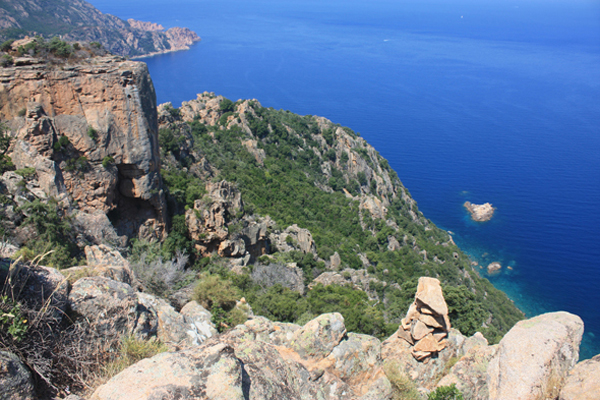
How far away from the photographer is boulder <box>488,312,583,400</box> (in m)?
7.98

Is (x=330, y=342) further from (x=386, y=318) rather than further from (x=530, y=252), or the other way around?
(x=530, y=252)

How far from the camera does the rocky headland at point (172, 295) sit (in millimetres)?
6027

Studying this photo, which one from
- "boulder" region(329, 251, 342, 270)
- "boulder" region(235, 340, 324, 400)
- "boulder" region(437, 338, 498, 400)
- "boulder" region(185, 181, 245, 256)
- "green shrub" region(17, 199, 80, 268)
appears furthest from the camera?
"boulder" region(329, 251, 342, 270)

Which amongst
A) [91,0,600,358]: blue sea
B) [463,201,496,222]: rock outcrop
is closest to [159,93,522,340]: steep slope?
[91,0,600,358]: blue sea

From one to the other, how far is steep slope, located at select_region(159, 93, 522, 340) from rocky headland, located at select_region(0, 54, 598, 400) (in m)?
0.21

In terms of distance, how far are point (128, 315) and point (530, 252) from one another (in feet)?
256

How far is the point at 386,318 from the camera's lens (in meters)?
22.4

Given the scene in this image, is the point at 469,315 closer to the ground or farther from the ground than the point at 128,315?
closer to the ground

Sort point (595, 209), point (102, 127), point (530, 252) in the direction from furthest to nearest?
point (595, 209) → point (530, 252) → point (102, 127)

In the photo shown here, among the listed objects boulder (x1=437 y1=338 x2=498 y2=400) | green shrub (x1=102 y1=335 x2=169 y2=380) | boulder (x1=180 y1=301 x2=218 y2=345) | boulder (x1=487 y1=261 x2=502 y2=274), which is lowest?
boulder (x1=487 y1=261 x2=502 y2=274)

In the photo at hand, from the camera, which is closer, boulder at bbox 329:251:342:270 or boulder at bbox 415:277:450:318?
boulder at bbox 415:277:450:318

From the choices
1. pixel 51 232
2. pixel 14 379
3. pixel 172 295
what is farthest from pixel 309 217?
pixel 14 379

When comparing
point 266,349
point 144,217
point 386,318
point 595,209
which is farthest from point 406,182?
point 266,349

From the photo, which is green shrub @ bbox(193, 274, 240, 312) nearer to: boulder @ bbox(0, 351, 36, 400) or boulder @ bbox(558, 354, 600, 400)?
boulder @ bbox(0, 351, 36, 400)
